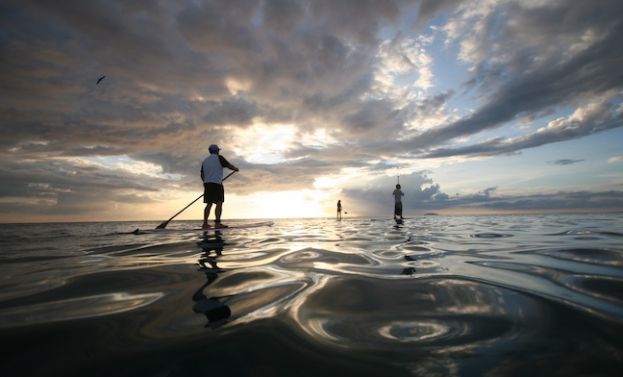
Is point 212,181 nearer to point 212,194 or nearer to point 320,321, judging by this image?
point 212,194

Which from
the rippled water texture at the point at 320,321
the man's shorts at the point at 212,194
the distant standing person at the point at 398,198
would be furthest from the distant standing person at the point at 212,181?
the distant standing person at the point at 398,198

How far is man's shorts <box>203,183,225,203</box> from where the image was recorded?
928 centimetres

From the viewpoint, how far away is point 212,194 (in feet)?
30.6

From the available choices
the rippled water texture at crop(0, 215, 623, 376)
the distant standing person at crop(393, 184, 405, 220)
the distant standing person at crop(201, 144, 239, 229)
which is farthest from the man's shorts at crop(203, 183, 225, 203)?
the distant standing person at crop(393, 184, 405, 220)

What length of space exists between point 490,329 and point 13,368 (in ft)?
6.70

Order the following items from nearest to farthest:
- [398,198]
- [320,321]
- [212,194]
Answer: [320,321]
[212,194]
[398,198]

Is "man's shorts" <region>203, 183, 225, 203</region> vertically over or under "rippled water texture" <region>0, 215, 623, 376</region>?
over

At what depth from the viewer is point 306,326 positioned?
1457mm

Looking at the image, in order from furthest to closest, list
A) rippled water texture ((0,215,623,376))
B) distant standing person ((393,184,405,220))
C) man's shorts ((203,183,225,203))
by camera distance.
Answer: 1. distant standing person ((393,184,405,220))
2. man's shorts ((203,183,225,203))
3. rippled water texture ((0,215,623,376))

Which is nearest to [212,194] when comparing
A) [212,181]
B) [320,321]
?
[212,181]

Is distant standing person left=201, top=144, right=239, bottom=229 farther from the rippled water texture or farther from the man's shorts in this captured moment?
the rippled water texture

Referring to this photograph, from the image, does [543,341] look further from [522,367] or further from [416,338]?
[416,338]

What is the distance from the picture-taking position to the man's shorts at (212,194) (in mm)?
9281

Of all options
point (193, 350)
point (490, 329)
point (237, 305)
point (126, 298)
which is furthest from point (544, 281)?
point (126, 298)
